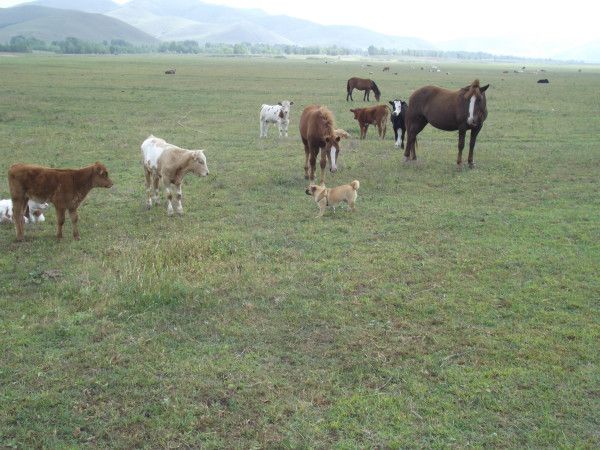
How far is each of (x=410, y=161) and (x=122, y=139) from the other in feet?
34.6

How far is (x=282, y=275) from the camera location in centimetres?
816

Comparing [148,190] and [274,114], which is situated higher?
[274,114]

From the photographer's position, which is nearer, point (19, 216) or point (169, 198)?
point (19, 216)

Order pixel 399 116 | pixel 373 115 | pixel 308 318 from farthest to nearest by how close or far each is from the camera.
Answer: pixel 373 115
pixel 399 116
pixel 308 318

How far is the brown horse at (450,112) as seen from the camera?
1505 cm

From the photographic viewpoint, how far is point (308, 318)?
6902mm

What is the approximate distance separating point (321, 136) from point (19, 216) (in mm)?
6871

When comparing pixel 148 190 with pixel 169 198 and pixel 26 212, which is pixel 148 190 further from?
pixel 26 212

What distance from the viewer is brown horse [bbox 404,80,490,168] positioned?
15055 mm

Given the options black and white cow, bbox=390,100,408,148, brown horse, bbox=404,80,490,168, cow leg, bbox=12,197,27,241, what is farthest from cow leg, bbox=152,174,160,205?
black and white cow, bbox=390,100,408,148

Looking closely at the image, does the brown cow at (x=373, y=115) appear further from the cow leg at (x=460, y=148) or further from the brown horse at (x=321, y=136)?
the brown horse at (x=321, y=136)

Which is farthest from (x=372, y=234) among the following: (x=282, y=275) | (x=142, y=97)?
(x=142, y=97)

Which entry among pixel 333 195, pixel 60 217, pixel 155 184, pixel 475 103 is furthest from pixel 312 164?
pixel 60 217

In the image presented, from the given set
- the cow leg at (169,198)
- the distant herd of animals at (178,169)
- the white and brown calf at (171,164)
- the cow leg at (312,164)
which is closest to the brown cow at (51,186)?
the distant herd of animals at (178,169)
